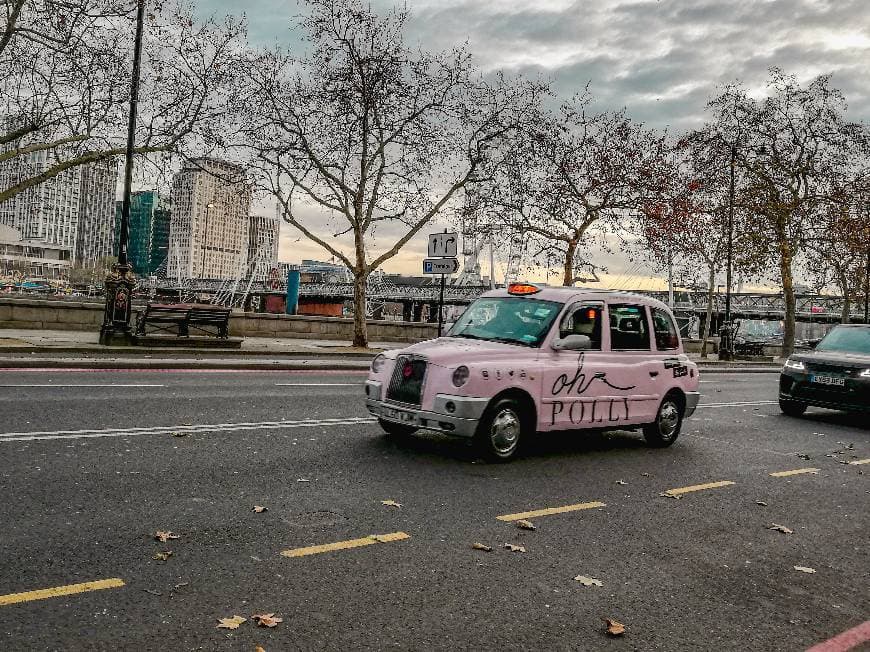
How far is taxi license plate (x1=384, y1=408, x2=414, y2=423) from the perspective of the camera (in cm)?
773

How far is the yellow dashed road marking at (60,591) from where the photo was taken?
3717 mm

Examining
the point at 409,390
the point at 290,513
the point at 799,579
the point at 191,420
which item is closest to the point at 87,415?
the point at 191,420

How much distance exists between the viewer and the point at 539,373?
312 inches

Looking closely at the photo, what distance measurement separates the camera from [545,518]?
5883mm

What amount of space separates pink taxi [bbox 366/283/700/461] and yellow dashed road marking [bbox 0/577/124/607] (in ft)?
12.6

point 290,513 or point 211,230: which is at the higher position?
point 211,230

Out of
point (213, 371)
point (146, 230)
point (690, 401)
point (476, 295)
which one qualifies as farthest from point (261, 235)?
point (690, 401)

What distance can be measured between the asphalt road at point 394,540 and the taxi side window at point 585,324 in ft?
4.19

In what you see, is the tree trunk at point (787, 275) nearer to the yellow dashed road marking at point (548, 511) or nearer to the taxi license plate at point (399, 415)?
the taxi license plate at point (399, 415)

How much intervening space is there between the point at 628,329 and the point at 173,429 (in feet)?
16.7

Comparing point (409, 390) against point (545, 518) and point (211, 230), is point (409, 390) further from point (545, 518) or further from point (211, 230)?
point (211, 230)

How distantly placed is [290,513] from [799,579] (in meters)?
3.31

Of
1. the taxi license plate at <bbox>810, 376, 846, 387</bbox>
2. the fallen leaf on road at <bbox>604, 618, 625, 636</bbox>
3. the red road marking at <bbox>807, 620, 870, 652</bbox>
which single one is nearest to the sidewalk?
the taxi license plate at <bbox>810, 376, 846, 387</bbox>

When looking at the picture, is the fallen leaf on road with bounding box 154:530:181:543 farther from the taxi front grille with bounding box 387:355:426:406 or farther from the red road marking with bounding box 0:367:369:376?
the red road marking with bounding box 0:367:369:376
